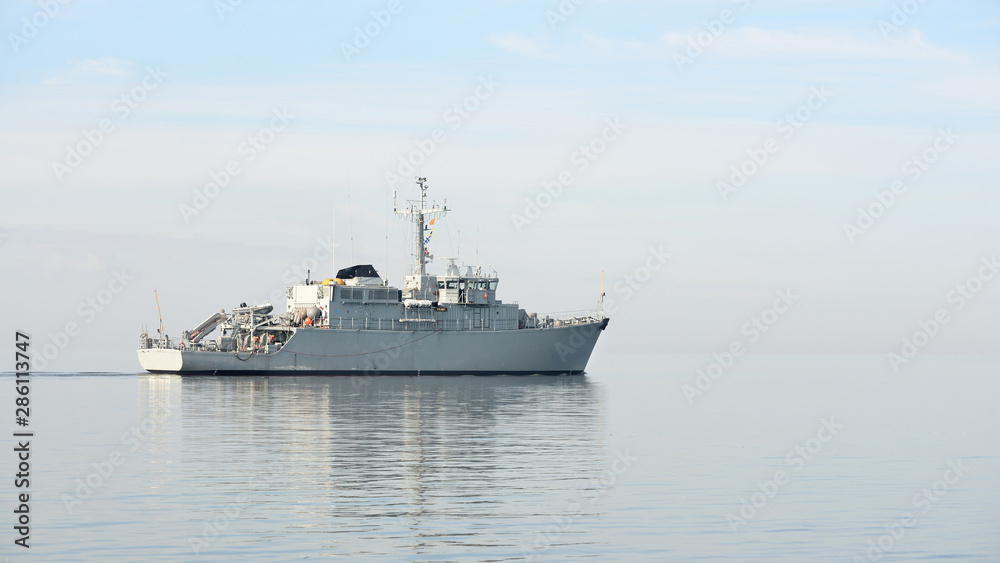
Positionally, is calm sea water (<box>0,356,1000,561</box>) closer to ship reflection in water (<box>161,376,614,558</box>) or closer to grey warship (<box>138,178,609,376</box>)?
ship reflection in water (<box>161,376,614,558</box>)

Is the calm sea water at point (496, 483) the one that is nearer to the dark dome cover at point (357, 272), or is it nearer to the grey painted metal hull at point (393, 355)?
the grey painted metal hull at point (393, 355)

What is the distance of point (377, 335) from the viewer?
61.6 m

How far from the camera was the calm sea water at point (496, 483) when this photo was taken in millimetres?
16547

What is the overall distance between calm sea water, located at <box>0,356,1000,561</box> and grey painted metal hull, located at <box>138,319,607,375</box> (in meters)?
17.1

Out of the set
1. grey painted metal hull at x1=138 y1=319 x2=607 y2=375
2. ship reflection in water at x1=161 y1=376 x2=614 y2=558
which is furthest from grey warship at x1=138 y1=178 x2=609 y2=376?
ship reflection in water at x1=161 y1=376 x2=614 y2=558

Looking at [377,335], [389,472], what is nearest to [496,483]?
[389,472]

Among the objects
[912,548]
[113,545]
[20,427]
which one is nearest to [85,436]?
[20,427]

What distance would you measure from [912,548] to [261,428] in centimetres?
2069

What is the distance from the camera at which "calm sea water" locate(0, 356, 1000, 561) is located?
54.3 ft

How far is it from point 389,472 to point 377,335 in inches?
1529

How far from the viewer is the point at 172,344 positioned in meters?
61.8

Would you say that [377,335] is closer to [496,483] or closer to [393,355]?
[393,355]

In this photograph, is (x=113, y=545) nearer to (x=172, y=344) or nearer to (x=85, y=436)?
(x=85, y=436)

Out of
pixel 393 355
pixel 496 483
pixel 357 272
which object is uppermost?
pixel 357 272
